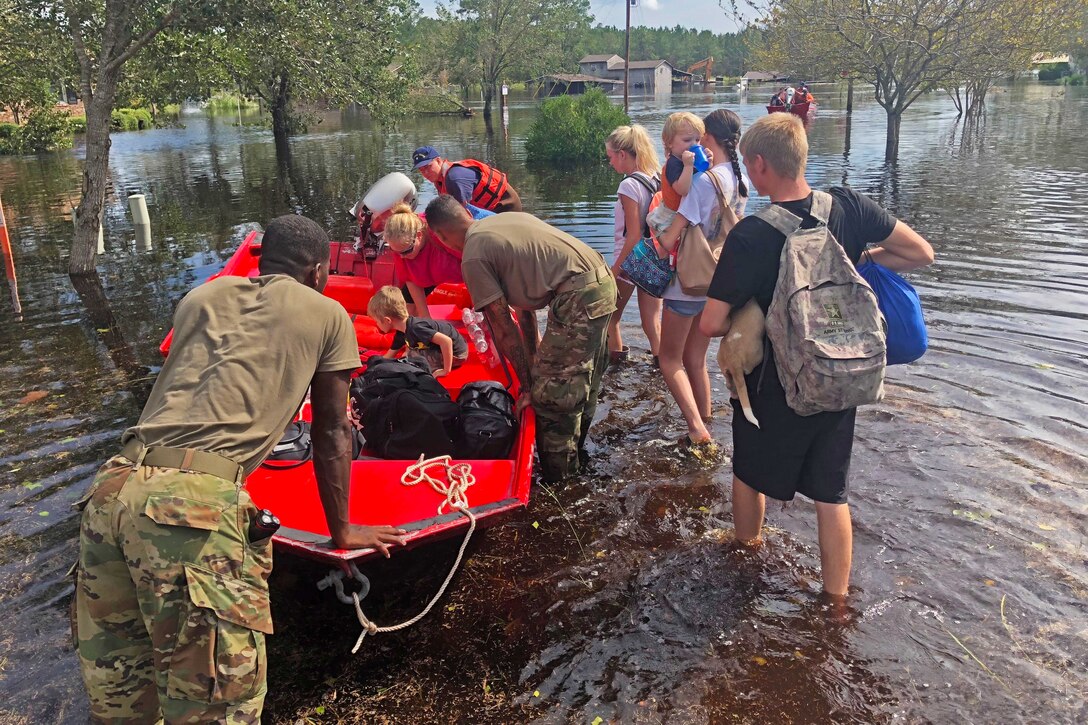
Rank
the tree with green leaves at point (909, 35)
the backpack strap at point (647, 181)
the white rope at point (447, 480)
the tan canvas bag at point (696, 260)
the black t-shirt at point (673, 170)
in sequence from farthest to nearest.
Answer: the tree with green leaves at point (909, 35), the backpack strap at point (647, 181), the black t-shirt at point (673, 170), the tan canvas bag at point (696, 260), the white rope at point (447, 480)

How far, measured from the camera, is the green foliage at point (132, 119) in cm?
3956

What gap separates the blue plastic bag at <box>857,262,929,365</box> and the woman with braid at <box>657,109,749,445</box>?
1053 mm

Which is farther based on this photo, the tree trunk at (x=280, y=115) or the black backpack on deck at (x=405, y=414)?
the tree trunk at (x=280, y=115)

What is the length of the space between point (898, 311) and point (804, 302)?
61 cm

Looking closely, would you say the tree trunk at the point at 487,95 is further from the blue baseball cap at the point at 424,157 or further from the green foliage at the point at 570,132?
the blue baseball cap at the point at 424,157

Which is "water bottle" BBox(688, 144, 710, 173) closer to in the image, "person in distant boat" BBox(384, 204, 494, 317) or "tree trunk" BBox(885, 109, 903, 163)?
"person in distant boat" BBox(384, 204, 494, 317)

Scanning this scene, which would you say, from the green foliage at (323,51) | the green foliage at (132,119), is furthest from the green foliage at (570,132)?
the green foliage at (132,119)

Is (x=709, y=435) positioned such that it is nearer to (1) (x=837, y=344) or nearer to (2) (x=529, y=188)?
(1) (x=837, y=344)

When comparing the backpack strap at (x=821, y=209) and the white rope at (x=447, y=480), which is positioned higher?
the backpack strap at (x=821, y=209)

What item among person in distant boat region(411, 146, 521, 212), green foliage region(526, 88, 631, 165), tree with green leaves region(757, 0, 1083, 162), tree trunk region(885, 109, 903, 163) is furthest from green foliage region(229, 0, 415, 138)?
tree trunk region(885, 109, 903, 163)

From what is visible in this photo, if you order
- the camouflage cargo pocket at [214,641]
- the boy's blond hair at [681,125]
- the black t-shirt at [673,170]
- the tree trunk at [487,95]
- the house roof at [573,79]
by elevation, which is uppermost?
the house roof at [573,79]

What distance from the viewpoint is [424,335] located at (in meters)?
5.49

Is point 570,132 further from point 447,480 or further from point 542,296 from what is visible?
point 447,480

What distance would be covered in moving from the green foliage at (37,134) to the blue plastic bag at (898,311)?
32.9 m
